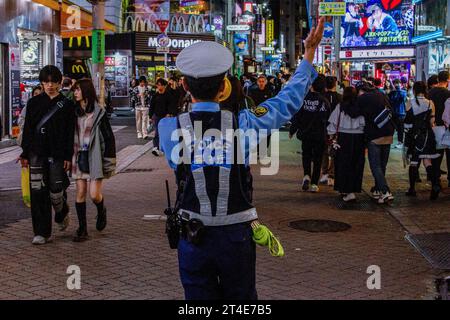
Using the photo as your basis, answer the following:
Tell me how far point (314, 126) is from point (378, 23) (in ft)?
67.1

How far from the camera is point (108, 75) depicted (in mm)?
37688

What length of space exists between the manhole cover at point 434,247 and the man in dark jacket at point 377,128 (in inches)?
84.6

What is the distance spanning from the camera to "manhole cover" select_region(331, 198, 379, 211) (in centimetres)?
1044

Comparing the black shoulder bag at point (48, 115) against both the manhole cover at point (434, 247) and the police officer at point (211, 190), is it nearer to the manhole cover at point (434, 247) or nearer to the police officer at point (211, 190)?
the manhole cover at point (434, 247)

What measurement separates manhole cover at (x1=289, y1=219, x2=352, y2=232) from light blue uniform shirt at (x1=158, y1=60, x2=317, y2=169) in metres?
5.46

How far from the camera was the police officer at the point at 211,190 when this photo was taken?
3.34 metres

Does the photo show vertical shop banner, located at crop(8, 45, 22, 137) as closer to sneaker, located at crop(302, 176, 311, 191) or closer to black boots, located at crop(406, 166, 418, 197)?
sneaker, located at crop(302, 176, 311, 191)

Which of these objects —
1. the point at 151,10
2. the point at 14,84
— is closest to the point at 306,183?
the point at 14,84

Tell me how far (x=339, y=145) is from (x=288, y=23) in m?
161

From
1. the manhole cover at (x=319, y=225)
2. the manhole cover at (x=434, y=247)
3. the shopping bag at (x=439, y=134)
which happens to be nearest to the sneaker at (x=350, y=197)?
the manhole cover at (x=319, y=225)
